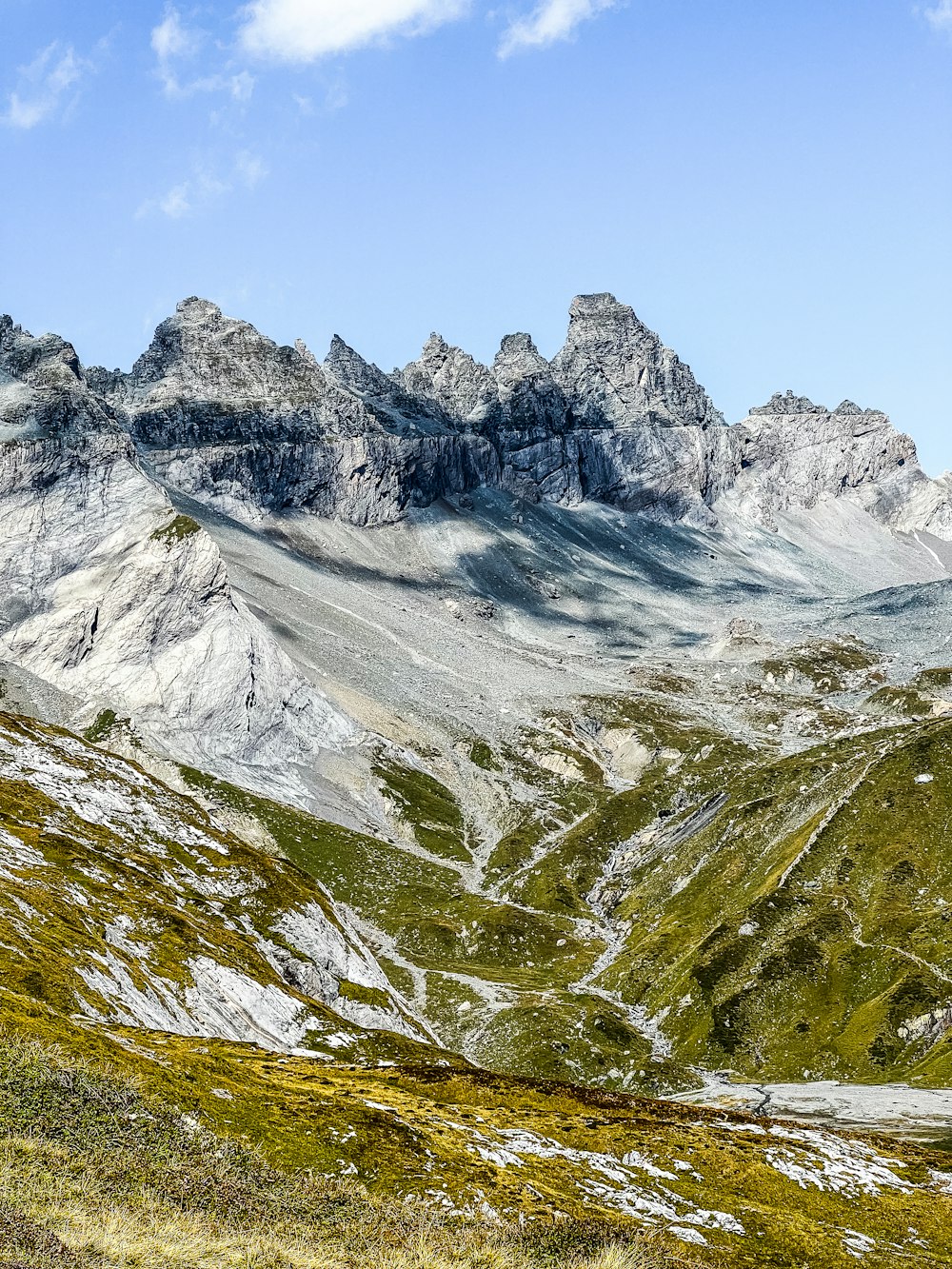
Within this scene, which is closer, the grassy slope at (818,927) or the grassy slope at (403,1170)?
the grassy slope at (403,1170)

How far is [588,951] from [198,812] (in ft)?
300

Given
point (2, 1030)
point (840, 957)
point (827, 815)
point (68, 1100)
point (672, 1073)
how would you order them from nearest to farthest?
point (68, 1100) < point (2, 1030) < point (672, 1073) < point (840, 957) < point (827, 815)

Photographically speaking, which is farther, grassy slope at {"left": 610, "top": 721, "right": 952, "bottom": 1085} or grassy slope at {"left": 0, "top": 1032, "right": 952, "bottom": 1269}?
grassy slope at {"left": 610, "top": 721, "right": 952, "bottom": 1085}

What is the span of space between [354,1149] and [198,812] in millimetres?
82097

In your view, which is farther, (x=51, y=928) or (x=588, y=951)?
(x=588, y=951)

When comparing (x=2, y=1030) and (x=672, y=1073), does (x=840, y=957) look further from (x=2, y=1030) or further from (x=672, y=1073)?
(x=2, y=1030)

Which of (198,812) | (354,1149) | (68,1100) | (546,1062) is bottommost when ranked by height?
(546,1062)

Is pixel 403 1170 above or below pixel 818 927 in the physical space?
above

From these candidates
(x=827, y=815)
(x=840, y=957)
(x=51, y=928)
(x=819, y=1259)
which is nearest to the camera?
(x=819, y=1259)

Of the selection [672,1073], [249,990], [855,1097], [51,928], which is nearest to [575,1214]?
[51,928]

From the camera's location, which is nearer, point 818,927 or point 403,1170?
point 403,1170

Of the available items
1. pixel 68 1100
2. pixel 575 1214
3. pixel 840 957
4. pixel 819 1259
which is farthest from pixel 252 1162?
pixel 840 957

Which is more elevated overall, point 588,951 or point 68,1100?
point 68,1100

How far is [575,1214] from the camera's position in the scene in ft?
117
